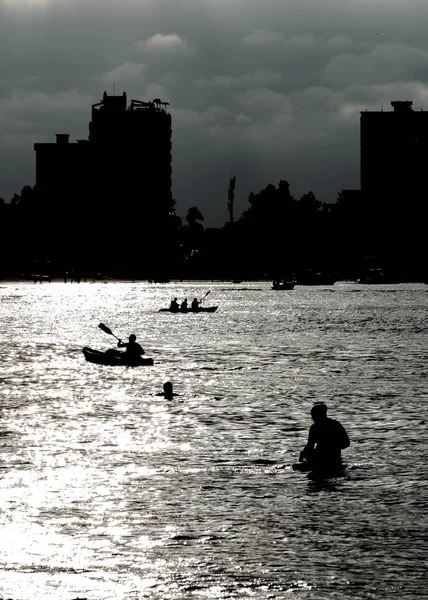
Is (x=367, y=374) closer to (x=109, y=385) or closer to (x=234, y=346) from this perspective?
(x=109, y=385)

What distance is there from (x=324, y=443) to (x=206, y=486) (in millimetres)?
3435

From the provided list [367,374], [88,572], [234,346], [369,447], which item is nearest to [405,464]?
[369,447]

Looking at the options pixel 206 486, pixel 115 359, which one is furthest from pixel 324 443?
pixel 115 359

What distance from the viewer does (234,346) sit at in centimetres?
9894

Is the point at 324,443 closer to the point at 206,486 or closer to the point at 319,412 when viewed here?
the point at 319,412

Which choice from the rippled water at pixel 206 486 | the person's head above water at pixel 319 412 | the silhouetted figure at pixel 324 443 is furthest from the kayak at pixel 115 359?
the person's head above water at pixel 319 412

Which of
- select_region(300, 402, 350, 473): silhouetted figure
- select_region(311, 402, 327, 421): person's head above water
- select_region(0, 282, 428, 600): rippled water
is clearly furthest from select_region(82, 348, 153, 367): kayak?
select_region(311, 402, 327, 421): person's head above water

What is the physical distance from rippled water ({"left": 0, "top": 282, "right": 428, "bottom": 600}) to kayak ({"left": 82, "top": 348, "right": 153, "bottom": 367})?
0.78 m

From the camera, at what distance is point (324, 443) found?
33.2 meters

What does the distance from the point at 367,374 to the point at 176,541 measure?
4617cm

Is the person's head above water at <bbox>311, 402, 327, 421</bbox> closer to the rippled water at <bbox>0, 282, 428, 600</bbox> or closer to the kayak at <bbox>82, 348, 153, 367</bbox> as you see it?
the rippled water at <bbox>0, 282, 428, 600</bbox>

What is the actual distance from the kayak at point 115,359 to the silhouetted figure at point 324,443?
3525 cm

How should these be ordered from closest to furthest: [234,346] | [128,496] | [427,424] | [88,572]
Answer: [88,572] → [128,496] → [427,424] → [234,346]

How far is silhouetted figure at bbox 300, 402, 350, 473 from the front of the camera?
105 feet
